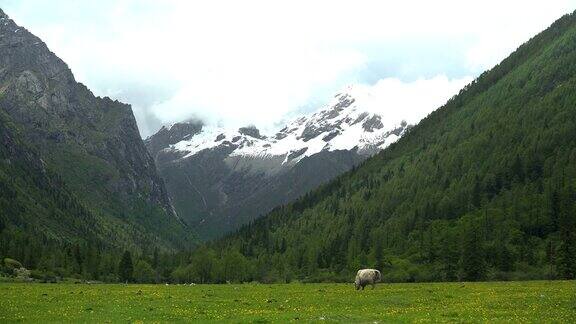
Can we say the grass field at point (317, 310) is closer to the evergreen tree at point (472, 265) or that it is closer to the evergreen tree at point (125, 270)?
the evergreen tree at point (472, 265)

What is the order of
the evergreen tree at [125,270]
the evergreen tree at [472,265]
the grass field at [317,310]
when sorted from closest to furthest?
1. the grass field at [317,310]
2. the evergreen tree at [472,265]
3. the evergreen tree at [125,270]

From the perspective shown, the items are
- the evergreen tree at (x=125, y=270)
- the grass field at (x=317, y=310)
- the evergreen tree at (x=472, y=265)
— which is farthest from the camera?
the evergreen tree at (x=125, y=270)

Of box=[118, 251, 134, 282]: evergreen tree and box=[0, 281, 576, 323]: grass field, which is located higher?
box=[118, 251, 134, 282]: evergreen tree

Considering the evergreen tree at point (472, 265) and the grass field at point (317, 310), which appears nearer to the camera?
the grass field at point (317, 310)

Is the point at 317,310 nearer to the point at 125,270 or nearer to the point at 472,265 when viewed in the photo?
the point at 472,265

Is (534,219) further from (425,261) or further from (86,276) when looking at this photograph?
(86,276)

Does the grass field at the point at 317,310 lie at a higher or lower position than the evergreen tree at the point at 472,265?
lower

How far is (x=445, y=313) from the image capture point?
37.8 m

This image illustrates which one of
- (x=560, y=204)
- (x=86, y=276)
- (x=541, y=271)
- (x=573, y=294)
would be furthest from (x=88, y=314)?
(x=560, y=204)

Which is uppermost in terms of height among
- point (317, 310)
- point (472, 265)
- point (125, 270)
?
point (125, 270)

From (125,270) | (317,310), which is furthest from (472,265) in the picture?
(125,270)

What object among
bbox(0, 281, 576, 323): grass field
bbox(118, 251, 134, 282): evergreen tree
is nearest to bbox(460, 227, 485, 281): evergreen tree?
bbox(0, 281, 576, 323): grass field

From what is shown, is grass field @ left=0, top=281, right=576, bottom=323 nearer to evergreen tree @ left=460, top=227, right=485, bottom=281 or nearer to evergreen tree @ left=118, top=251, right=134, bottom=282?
evergreen tree @ left=460, top=227, right=485, bottom=281

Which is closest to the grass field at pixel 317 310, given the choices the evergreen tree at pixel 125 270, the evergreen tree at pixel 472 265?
the evergreen tree at pixel 472 265
